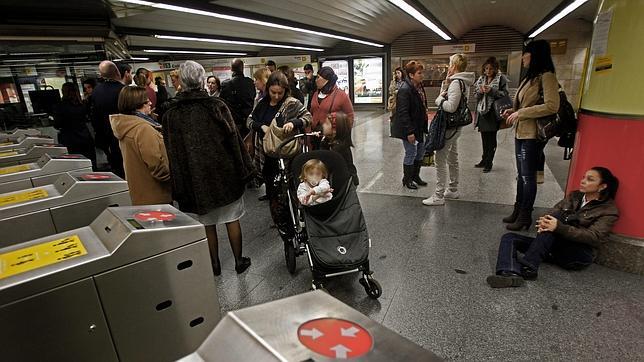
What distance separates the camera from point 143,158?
7.97 ft

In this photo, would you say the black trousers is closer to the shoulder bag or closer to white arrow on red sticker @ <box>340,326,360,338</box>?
the shoulder bag

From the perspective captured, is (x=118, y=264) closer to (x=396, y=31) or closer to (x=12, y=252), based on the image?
(x=12, y=252)

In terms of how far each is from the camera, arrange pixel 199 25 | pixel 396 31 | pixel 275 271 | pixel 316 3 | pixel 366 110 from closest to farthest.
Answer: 1. pixel 275 271
2. pixel 316 3
3. pixel 199 25
4. pixel 396 31
5. pixel 366 110

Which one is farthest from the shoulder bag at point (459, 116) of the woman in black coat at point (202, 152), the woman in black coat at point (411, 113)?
the woman in black coat at point (202, 152)

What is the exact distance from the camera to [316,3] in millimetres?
6496

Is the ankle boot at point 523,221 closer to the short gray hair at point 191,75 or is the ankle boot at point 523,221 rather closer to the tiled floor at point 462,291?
the tiled floor at point 462,291

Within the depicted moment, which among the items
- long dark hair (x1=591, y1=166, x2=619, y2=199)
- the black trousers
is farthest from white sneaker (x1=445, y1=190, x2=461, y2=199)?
long dark hair (x1=591, y1=166, x2=619, y2=199)

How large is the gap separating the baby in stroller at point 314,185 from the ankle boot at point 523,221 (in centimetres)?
187

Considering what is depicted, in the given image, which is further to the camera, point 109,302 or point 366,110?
point 366,110

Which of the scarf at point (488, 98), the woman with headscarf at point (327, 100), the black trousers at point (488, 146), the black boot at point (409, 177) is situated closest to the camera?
the woman with headscarf at point (327, 100)

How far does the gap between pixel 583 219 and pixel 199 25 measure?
315 inches

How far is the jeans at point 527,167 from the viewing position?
9.92 ft

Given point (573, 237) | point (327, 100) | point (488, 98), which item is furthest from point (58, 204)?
point (488, 98)

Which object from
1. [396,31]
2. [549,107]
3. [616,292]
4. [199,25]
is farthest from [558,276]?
[396,31]
